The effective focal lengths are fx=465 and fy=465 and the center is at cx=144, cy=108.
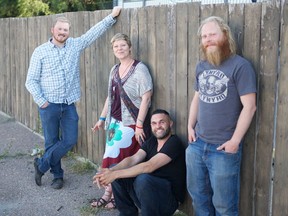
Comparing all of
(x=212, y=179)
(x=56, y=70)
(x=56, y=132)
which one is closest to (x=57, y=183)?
(x=56, y=132)

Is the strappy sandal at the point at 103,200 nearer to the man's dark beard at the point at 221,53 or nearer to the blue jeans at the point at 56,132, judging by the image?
the blue jeans at the point at 56,132

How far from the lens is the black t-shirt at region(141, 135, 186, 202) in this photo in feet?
14.1

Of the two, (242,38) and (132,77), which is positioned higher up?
(242,38)

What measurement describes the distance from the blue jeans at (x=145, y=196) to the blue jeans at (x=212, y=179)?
0.27 m

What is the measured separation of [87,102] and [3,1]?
7.77 meters

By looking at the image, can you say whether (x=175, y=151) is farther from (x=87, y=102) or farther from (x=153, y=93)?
(x=87, y=102)

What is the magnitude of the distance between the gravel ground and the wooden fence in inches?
26.2

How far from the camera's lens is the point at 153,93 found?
4.92 meters

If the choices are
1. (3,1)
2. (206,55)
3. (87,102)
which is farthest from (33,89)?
(3,1)

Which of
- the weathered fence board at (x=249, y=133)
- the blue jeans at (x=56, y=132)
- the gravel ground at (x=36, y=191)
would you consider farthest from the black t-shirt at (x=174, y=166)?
the blue jeans at (x=56, y=132)

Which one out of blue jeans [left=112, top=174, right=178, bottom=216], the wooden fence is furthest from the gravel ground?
the wooden fence

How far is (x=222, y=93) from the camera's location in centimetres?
359

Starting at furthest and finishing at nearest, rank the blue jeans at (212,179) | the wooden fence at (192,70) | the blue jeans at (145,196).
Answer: the blue jeans at (145,196), the blue jeans at (212,179), the wooden fence at (192,70)

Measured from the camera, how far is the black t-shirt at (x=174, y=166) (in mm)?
4309
